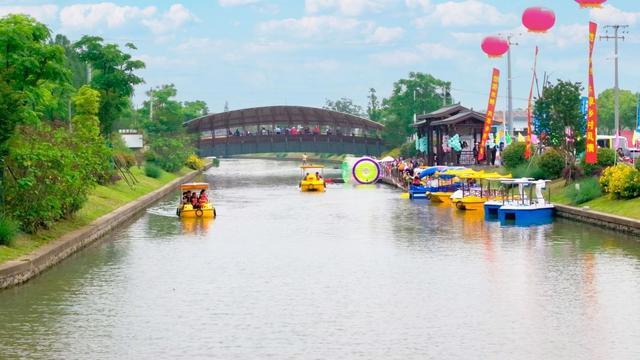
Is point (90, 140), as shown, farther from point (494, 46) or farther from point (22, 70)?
point (494, 46)

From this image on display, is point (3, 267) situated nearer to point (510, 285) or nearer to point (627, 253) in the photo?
point (510, 285)

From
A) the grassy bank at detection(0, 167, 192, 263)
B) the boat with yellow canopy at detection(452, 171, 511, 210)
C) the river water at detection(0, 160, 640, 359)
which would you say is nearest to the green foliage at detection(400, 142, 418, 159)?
the grassy bank at detection(0, 167, 192, 263)

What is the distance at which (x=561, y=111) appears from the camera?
67750 millimetres

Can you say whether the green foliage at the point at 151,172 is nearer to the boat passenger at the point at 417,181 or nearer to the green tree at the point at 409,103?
the boat passenger at the point at 417,181

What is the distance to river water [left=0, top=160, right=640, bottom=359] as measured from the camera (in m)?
23.4

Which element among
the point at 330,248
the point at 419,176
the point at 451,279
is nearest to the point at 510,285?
the point at 451,279

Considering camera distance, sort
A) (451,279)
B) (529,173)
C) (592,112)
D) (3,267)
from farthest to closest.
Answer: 1. (529,173)
2. (592,112)
3. (451,279)
4. (3,267)

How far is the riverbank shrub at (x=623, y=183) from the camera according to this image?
49.7 m

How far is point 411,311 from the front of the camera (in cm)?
2752

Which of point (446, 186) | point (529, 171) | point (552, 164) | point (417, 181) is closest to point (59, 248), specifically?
point (552, 164)

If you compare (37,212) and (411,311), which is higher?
(37,212)

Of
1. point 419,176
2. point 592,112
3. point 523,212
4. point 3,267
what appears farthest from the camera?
point 419,176

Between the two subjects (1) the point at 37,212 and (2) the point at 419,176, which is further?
(2) the point at 419,176

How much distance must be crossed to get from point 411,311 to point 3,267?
11695mm
